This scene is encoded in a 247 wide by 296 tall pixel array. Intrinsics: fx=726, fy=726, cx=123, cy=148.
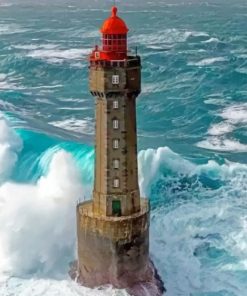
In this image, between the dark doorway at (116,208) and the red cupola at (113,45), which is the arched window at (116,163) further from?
the red cupola at (113,45)

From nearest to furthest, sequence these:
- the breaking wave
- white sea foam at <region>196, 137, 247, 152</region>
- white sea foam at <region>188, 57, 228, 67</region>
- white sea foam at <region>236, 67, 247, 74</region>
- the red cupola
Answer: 1. the red cupola
2. the breaking wave
3. white sea foam at <region>196, 137, 247, 152</region>
4. white sea foam at <region>236, 67, 247, 74</region>
5. white sea foam at <region>188, 57, 228, 67</region>

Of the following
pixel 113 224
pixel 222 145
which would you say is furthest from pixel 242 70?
pixel 113 224

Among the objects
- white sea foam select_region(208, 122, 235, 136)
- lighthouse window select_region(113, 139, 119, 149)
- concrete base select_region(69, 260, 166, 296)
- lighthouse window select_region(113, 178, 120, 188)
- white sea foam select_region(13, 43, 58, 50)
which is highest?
white sea foam select_region(13, 43, 58, 50)

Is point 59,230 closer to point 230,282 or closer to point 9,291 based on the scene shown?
point 9,291

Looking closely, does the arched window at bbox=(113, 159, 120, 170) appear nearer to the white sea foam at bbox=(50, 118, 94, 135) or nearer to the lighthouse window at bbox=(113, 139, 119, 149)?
the lighthouse window at bbox=(113, 139, 119, 149)

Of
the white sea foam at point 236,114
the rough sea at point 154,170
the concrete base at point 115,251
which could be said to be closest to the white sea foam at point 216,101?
the rough sea at point 154,170

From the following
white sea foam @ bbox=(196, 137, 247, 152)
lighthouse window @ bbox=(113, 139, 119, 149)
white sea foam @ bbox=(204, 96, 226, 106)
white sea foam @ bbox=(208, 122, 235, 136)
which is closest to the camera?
lighthouse window @ bbox=(113, 139, 119, 149)

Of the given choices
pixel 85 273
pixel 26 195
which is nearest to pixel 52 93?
pixel 26 195

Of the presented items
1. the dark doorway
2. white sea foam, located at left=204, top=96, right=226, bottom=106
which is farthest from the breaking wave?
white sea foam, located at left=204, top=96, right=226, bottom=106

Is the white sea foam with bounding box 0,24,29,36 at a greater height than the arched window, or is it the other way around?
the white sea foam with bounding box 0,24,29,36

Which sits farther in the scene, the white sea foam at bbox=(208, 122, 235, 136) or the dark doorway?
the white sea foam at bbox=(208, 122, 235, 136)
